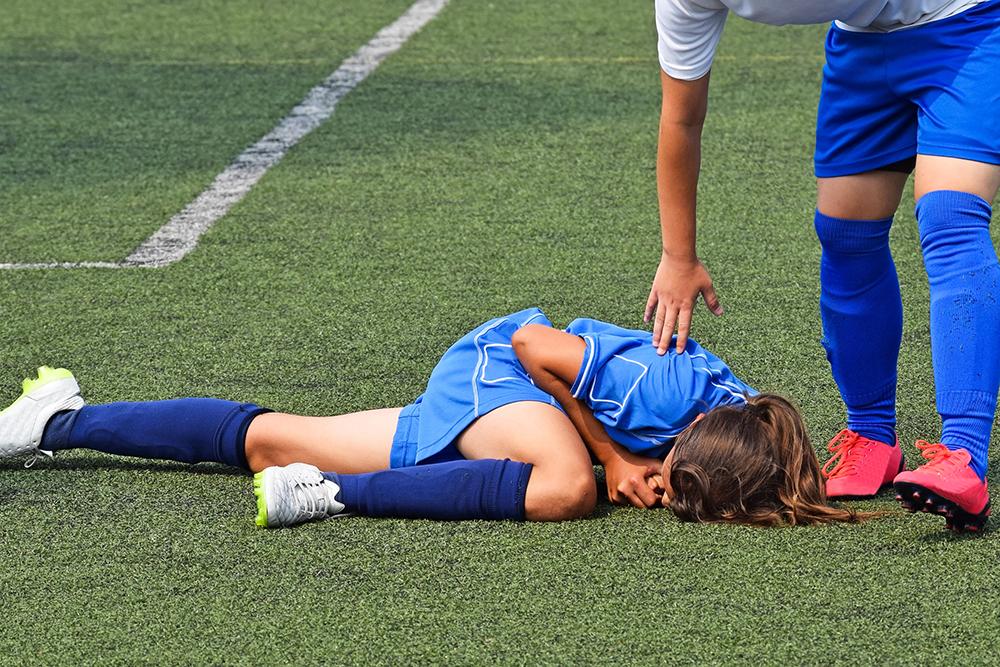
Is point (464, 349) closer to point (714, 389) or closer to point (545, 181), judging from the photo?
point (714, 389)

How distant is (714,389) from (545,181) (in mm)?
2769

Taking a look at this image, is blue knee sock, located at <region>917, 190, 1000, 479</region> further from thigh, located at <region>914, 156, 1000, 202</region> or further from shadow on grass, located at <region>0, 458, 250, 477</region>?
shadow on grass, located at <region>0, 458, 250, 477</region>

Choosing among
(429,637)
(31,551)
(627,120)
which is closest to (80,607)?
(31,551)

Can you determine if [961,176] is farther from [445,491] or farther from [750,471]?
[445,491]

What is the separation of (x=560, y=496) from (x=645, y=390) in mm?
268

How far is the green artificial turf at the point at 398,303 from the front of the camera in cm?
257

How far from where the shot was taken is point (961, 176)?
273cm

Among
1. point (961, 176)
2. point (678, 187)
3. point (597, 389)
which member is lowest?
point (597, 389)

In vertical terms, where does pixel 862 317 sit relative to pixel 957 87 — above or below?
below

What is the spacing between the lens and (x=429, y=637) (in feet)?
8.25

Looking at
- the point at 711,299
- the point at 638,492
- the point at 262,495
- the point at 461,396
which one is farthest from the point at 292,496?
the point at 711,299

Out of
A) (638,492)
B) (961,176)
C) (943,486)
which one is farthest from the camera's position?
(638,492)

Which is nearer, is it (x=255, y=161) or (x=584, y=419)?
(x=584, y=419)

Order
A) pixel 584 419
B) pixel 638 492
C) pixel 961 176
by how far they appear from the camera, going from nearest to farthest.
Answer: pixel 961 176, pixel 638 492, pixel 584 419
